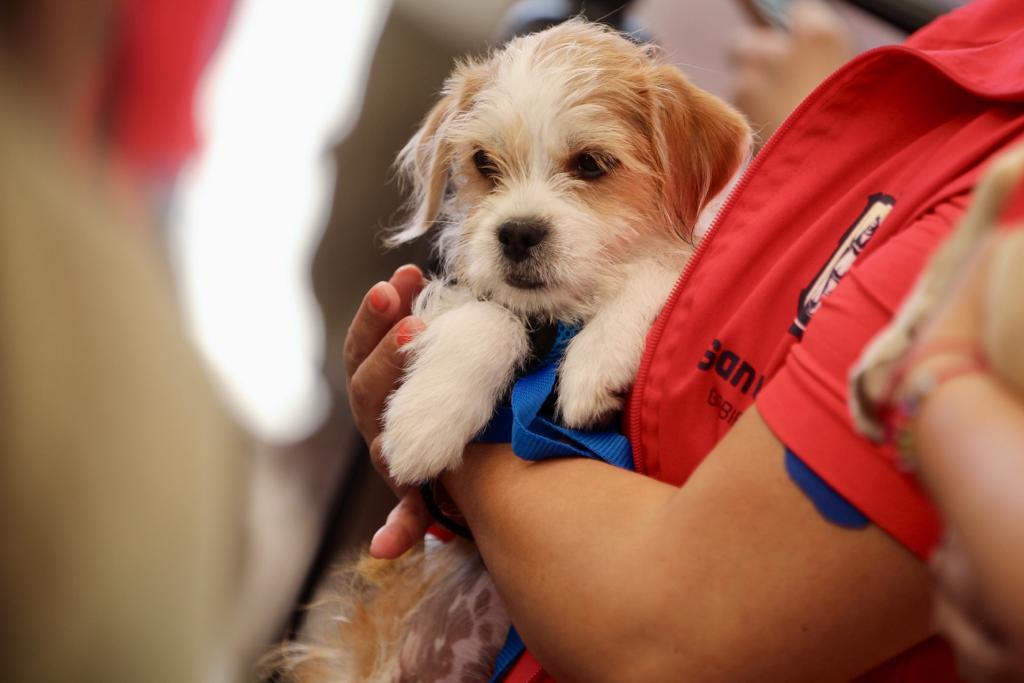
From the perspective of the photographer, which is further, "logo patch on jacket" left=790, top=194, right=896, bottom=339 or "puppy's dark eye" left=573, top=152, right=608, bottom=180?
"puppy's dark eye" left=573, top=152, right=608, bottom=180

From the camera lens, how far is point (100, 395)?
2.24 m

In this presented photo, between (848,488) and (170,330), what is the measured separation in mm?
2094

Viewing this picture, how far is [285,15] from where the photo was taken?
181cm

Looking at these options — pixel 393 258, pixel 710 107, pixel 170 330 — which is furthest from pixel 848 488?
pixel 170 330

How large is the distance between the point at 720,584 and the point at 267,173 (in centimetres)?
162

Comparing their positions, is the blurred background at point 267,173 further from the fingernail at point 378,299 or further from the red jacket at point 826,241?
the red jacket at point 826,241

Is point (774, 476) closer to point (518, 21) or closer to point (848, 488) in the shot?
point (848, 488)

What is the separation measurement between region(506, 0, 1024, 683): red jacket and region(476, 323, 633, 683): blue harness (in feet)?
0.08

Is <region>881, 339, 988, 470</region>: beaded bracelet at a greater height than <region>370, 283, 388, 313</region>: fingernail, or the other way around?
<region>881, 339, 988, 470</region>: beaded bracelet

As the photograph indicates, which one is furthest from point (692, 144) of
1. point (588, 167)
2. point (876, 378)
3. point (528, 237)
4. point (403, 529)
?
point (876, 378)

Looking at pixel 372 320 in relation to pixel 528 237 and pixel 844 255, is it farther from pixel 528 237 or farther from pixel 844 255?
pixel 844 255

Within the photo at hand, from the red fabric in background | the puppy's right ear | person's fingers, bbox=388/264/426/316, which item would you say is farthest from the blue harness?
the red fabric in background

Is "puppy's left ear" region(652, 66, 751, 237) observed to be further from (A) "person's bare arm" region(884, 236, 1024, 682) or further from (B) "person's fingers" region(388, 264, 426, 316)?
(A) "person's bare arm" region(884, 236, 1024, 682)

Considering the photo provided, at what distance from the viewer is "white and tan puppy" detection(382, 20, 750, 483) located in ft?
3.45
